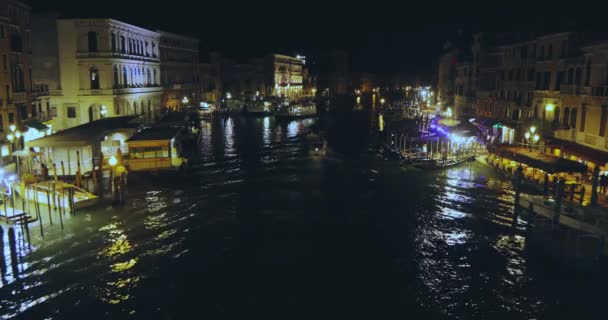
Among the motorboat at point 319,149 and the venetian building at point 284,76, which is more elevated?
the venetian building at point 284,76

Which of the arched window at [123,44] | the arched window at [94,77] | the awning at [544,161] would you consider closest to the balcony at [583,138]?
the awning at [544,161]

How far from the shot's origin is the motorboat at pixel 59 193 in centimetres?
2669

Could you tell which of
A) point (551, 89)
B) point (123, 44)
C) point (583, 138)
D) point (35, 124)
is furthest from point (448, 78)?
point (35, 124)

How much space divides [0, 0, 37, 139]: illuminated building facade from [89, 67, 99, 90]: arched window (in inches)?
291

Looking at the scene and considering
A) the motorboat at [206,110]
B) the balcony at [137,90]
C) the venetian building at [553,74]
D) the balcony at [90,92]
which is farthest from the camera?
the motorboat at [206,110]

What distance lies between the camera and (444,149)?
4444 cm

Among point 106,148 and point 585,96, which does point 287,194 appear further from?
point 585,96

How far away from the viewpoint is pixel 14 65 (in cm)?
3831

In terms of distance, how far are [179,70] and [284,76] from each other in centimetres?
4949

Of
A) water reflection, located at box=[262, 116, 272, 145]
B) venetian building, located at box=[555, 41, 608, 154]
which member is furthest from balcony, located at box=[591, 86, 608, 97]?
water reflection, located at box=[262, 116, 272, 145]

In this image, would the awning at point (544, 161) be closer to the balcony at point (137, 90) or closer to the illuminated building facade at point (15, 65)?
the illuminated building facade at point (15, 65)

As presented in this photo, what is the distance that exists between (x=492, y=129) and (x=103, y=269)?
41.0 m

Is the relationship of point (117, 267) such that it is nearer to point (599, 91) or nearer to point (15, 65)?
point (15, 65)

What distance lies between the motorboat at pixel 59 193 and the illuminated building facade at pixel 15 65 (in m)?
10.5
